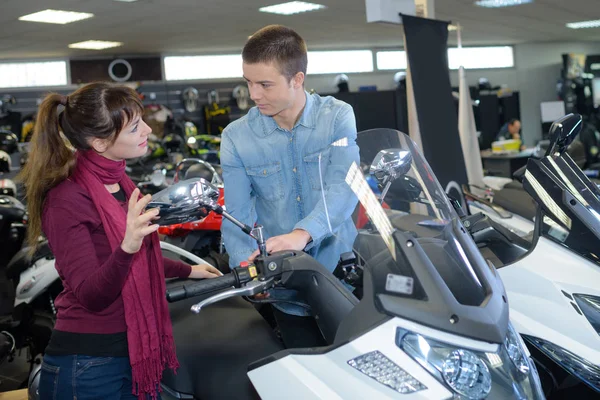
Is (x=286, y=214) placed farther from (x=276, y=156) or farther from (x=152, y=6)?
(x=152, y=6)

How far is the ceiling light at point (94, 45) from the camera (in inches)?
448

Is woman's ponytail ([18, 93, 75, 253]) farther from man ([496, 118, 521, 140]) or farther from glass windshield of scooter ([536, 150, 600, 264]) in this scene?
man ([496, 118, 521, 140])

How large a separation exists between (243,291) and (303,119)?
0.69m

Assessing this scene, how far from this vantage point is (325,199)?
162 cm

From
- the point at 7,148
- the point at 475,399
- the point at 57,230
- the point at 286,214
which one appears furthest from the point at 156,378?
the point at 7,148

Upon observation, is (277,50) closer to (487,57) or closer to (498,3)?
(498,3)

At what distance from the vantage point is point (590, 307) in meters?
2.08

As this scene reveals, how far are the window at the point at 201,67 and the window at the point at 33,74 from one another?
80.1 inches

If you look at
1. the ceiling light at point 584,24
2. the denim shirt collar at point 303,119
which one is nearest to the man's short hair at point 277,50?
the denim shirt collar at point 303,119

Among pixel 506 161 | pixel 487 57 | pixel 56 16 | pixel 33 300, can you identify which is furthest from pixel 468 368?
pixel 487 57

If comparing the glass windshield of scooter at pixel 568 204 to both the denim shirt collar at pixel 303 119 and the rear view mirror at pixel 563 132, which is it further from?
the denim shirt collar at pixel 303 119

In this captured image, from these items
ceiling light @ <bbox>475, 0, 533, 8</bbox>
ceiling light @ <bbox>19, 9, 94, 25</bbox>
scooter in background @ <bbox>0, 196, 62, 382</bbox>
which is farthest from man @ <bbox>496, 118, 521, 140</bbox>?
scooter in background @ <bbox>0, 196, 62, 382</bbox>

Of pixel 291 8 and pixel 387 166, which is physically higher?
pixel 291 8

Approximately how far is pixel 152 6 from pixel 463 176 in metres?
4.64
